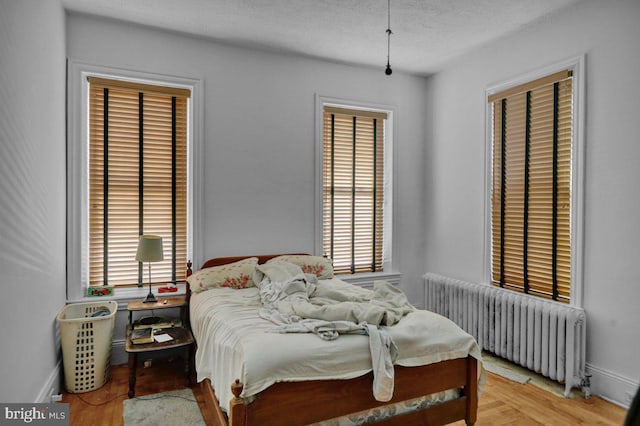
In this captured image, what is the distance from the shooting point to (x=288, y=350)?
200cm

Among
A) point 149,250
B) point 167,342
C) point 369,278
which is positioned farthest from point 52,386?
point 369,278

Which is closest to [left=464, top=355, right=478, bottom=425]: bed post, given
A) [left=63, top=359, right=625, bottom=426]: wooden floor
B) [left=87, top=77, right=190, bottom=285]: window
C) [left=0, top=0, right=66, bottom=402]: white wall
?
[left=63, top=359, right=625, bottom=426]: wooden floor

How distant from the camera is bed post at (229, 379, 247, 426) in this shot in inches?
72.2

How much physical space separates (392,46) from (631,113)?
2.08m

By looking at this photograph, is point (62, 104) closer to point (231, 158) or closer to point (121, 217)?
point (121, 217)

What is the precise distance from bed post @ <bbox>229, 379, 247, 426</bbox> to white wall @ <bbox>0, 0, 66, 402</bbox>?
1013 mm

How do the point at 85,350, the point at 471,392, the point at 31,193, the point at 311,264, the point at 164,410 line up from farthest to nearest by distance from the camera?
the point at 311,264
the point at 85,350
the point at 164,410
the point at 471,392
the point at 31,193

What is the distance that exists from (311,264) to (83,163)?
87.0 inches

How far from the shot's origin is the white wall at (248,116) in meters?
3.53

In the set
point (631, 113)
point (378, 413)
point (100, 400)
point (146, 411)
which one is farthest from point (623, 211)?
point (100, 400)

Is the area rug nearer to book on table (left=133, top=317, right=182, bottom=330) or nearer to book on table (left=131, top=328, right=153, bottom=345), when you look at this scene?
book on table (left=131, top=328, right=153, bottom=345)

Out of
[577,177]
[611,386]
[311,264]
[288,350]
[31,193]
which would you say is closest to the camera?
[288,350]

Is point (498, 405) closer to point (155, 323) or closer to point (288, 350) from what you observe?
point (288, 350)

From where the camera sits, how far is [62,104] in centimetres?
320
